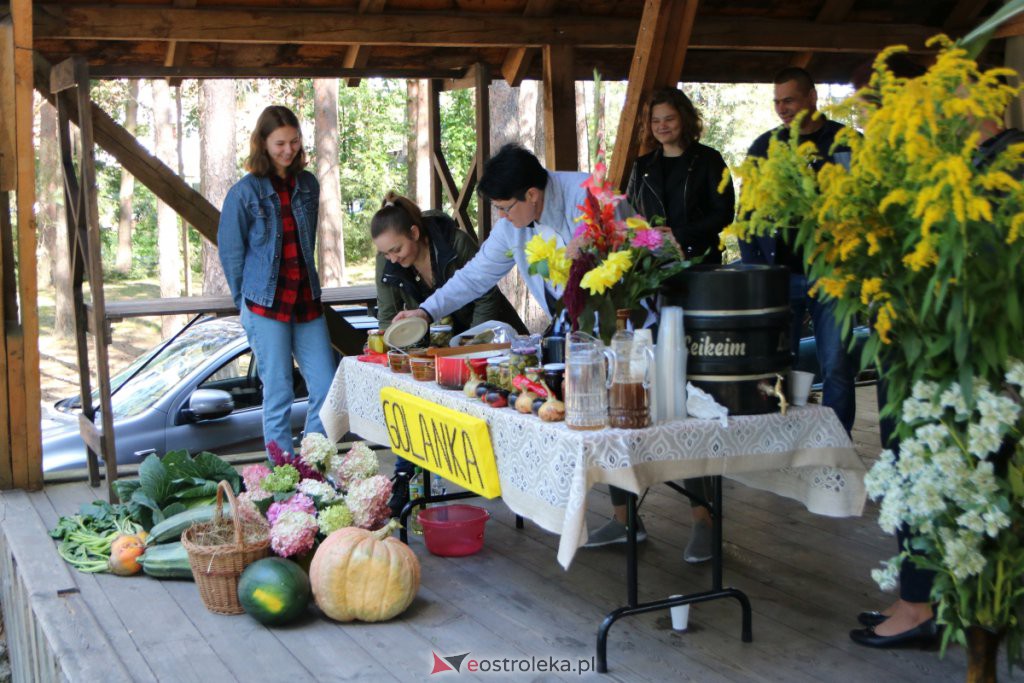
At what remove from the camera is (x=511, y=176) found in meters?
4.15

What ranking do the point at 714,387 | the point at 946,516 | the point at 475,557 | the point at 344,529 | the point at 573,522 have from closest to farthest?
1. the point at 946,516
2. the point at 573,522
3. the point at 714,387
4. the point at 344,529
5. the point at 475,557

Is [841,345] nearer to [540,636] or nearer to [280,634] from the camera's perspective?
[540,636]

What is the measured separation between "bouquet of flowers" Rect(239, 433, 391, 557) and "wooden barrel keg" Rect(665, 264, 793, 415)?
1.54 meters

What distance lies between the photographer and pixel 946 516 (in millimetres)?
2674

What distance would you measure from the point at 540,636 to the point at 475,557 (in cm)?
91

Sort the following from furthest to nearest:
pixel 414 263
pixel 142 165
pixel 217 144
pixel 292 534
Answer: pixel 217 144
pixel 142 165
pixel 414 263
pixel 292 534

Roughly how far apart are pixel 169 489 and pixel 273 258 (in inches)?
50.5

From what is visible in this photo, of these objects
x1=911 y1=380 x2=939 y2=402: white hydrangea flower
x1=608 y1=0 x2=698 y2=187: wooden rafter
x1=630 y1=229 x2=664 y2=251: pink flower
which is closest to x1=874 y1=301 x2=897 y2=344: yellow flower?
x1=911 y1=380 x2=939 y2=402: white hydrangea flower

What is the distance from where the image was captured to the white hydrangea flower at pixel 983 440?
2.54 meters

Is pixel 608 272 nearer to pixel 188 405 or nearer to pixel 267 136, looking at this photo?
pixel 267 136

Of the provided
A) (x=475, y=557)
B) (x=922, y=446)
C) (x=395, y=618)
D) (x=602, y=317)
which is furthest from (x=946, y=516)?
(x=475, y=557)

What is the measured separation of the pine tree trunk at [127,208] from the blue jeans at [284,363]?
20785mm

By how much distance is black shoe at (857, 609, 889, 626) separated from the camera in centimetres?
363

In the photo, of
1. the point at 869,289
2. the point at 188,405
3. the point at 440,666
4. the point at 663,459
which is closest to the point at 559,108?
the point at 188,405
